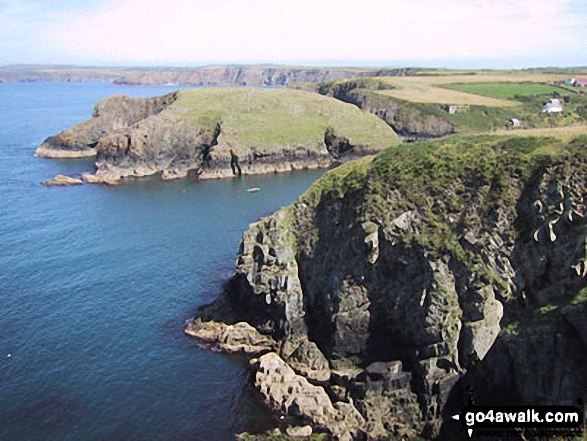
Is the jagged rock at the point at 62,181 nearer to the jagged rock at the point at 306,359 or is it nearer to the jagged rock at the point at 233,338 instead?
the jagged rock at the point at 233,338

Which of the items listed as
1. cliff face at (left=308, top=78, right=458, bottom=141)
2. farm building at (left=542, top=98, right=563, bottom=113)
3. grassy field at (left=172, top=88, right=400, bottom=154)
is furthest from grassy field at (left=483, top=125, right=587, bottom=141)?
farm building at (left=542, top=98, right=563, bottom=113)

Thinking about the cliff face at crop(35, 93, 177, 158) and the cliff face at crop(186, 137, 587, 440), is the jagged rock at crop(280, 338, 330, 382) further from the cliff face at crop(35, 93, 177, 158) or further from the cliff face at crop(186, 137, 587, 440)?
the cliff face at crop(35, 93, 177, 158)

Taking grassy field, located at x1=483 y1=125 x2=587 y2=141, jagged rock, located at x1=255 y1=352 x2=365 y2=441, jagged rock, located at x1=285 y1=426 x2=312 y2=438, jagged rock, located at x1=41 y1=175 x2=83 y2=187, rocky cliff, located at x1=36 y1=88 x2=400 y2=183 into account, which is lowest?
jagged rock, located at x1=285 y1=426 x2=312 y2=438

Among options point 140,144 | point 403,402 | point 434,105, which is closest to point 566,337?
point 403,402

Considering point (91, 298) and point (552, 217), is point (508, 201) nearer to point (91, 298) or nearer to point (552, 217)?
point (552, 217)

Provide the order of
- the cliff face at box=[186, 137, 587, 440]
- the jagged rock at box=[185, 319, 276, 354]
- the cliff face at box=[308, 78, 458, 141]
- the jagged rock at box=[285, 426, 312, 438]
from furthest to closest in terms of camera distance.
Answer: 1. the cliff face at box=[308, 78, 458, 141]
2. the jagged rock at box=[185, 319, 276, 354]
3. the jagged rock at box=[285, 426, 312, 438]
4. the cliff face at box=[186, 137, 587, 440]

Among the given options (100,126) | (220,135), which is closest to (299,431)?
(220,135)

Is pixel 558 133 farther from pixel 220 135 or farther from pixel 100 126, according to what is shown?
pixel 100 126
